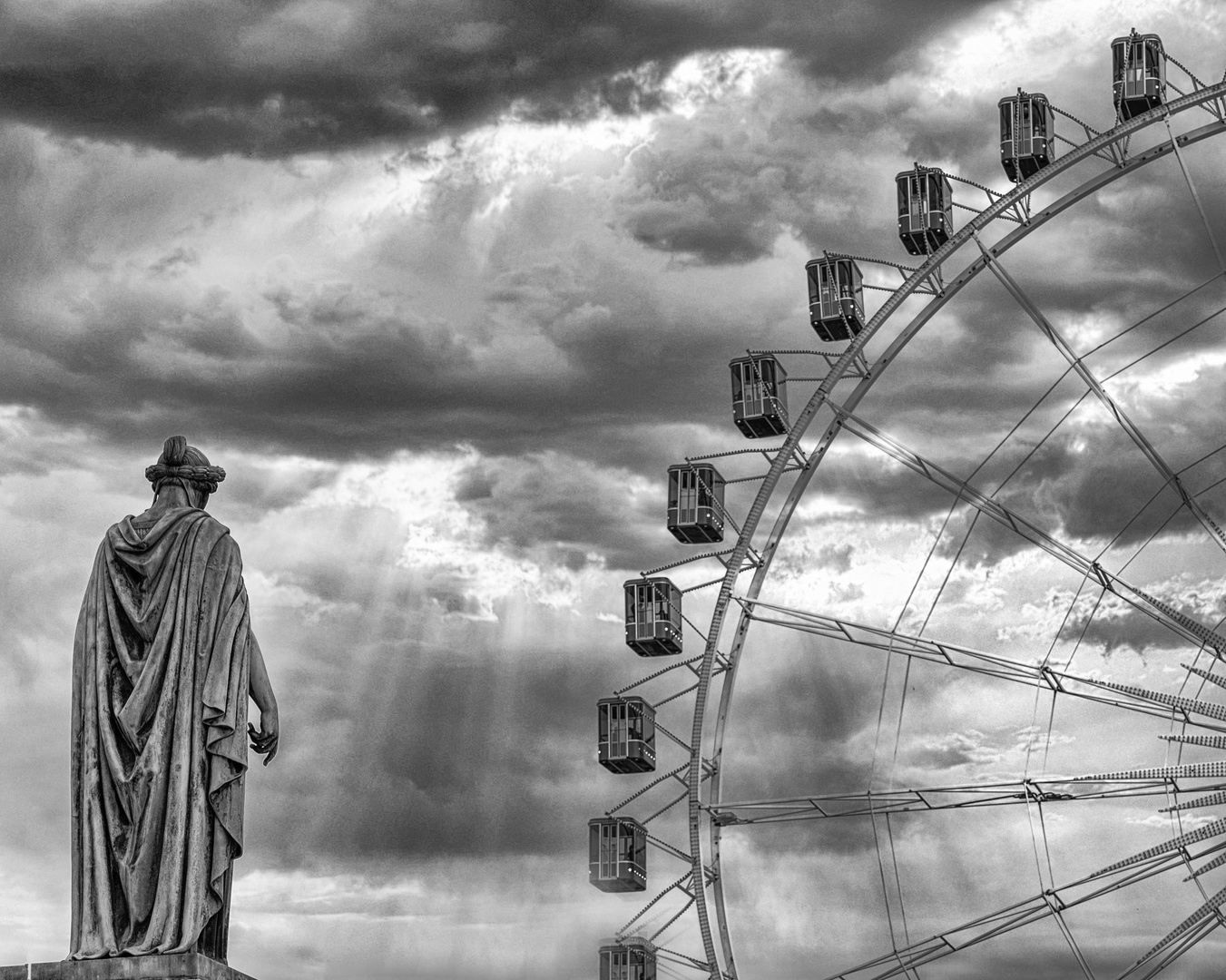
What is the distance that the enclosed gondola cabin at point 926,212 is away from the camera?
35094mm

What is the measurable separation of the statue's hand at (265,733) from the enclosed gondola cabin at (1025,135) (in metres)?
23.3

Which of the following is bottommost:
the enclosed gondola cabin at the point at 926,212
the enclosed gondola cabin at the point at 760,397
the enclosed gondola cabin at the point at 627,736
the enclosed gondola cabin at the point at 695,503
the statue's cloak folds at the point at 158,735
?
the statue's cloak folds at the point at 158,735

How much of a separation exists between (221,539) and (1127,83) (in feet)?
77.2

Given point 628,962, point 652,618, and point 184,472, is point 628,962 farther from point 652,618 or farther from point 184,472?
point 184,472

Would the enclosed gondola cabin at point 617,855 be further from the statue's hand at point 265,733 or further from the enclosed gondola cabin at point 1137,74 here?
the statue's hand at point 265,733

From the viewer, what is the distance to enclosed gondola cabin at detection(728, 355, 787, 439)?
37000 mm

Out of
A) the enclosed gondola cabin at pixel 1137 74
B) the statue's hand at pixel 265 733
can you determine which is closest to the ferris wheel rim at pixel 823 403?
the enclosed gondola cabin at pixel 1137 74

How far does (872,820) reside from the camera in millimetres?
33469

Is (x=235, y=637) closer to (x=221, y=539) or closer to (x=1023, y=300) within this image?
(x=221, y=539)

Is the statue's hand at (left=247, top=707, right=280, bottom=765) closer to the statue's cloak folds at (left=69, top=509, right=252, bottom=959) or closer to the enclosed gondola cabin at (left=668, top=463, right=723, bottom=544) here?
the statue's cloak folds at (left=69, top=509, right=252, bottom=959)

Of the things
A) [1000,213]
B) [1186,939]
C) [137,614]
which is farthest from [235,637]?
[1000,213]

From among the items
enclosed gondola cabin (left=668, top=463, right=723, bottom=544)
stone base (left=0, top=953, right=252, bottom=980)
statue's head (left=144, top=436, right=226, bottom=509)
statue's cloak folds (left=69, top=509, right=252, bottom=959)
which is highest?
enclosed gondola cabin (left=668, top=463, right=723, bottom=544)

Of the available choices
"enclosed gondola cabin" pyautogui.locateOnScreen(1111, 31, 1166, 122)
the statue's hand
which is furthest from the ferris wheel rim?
the statue's hand

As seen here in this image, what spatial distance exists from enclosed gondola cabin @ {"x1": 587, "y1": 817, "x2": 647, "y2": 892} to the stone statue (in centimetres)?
2346
